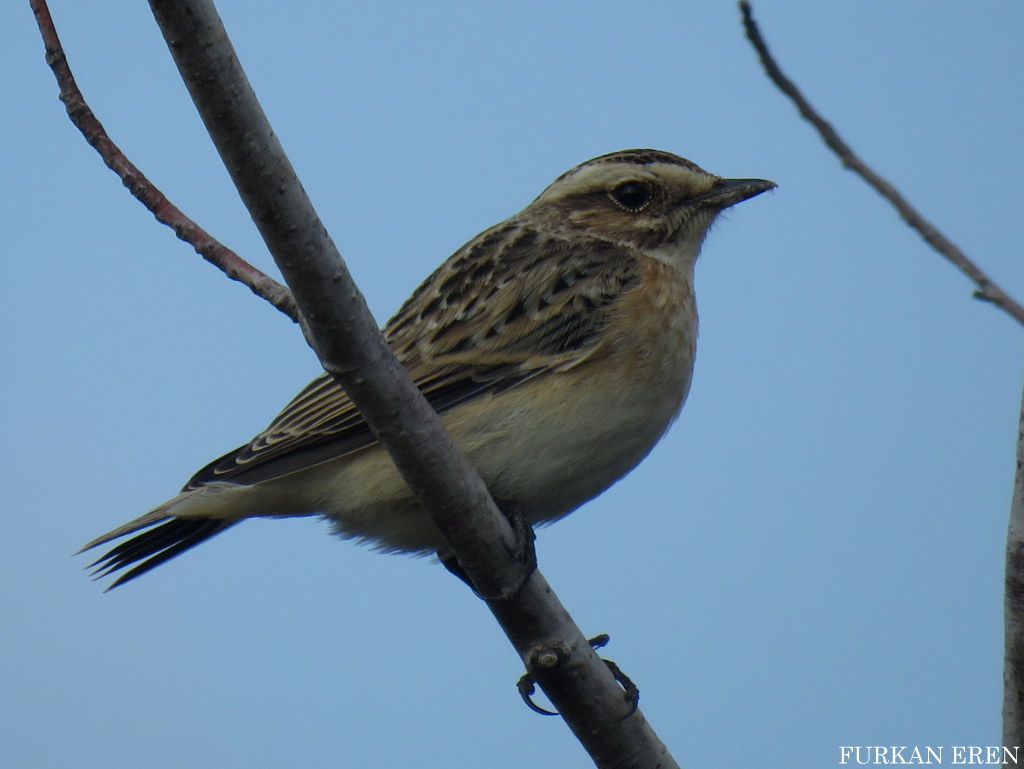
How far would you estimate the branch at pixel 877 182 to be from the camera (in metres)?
3.41

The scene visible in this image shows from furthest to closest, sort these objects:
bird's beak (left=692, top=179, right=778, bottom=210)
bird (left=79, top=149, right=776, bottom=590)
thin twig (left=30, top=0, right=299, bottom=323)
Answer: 1. bird's beak (left=692, top=179, right=778, bottom=210)
2. bird (left=79, top=149, right=776, bottom=590)
3. thin twig (left=30, top=0, right=299, bottom=323)

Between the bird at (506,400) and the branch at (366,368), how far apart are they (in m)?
0.71

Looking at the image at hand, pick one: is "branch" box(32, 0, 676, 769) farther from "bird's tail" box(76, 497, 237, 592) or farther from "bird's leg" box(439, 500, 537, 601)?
"bird's tail" box(76, 497, 237, 592)

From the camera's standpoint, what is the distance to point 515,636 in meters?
5.50

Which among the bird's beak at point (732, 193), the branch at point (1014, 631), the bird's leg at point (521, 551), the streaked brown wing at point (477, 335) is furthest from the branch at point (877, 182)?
the bird's beak at point (732, 193)

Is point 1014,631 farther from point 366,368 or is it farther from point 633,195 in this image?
point 633,195

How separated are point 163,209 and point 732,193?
3622 millimetres

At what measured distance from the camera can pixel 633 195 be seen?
7.93m

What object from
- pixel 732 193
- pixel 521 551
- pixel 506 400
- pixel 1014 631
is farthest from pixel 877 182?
pixel 732 193

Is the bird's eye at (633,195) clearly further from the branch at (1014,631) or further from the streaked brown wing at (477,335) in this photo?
the branch at (1014,631)

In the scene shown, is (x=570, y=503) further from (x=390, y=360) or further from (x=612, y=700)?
(x=390, y=360)

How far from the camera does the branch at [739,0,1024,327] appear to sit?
341cm

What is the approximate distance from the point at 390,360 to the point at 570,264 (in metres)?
3.03

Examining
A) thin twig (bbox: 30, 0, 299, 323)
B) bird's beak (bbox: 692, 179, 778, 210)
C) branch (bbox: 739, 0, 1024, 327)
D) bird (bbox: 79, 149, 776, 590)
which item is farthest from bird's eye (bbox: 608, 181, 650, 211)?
branch (bbox: 739, 0, 1024, 327)
